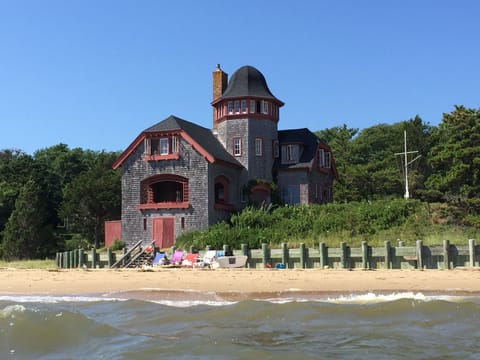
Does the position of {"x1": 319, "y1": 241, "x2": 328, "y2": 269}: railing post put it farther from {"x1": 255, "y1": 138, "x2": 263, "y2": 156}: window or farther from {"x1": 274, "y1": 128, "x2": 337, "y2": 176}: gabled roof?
{"x1": 255, "y1": 138, "x2": 263, "y2": 156}: window

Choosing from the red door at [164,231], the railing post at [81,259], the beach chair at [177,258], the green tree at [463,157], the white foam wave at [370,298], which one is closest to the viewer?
the white foam wave at [370,298]

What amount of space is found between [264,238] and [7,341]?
19161 mm

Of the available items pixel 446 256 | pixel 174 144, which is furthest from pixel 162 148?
pixel 446 256

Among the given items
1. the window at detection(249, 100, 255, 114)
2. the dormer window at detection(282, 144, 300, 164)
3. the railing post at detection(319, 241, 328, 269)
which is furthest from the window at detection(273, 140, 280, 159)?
the railing post at detection(319, 241, 328, 269)

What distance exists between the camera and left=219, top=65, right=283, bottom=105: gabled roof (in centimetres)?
3834

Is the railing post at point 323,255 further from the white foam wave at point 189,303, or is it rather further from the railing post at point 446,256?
the white foam wave at point 189,303

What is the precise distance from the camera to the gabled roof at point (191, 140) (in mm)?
34250

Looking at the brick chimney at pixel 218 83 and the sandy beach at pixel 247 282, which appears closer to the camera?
the sandy beach at pixel 247 282

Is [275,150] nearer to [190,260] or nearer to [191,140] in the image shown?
[191,140]

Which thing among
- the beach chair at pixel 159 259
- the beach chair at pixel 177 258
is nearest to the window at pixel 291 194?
the beach chair at pixel 159 259

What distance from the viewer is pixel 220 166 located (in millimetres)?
35438

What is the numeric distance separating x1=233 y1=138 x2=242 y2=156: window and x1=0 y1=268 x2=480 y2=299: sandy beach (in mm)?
16608

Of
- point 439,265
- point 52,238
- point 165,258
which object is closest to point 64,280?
point 165,258

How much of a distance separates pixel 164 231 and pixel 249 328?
2324 centimetres
